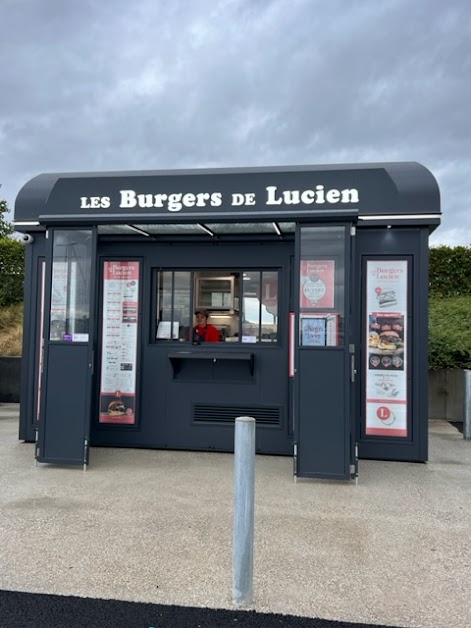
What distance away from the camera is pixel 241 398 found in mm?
6598

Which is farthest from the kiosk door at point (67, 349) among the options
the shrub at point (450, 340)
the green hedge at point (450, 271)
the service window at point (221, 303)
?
the green hedge at point (450, 271)

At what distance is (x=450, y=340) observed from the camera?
995cm

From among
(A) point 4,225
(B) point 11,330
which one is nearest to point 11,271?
(B) point 11,330

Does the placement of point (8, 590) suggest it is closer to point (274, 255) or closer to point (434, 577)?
point (434, 577)

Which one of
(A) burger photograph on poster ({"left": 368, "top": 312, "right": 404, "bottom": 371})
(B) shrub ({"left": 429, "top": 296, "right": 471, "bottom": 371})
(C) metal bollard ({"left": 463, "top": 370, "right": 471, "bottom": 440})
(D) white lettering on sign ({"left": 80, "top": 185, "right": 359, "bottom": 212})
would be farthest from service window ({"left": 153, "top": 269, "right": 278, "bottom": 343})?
(B) shrub ({"left": 429, "top": 296, "right": 471, "bottom": 371})

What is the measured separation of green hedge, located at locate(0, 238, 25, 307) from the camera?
43.8 ft

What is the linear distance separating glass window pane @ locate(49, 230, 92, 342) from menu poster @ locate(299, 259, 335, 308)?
2.34 meters

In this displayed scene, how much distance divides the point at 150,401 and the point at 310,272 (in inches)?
108

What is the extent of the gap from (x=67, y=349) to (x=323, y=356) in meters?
2.76

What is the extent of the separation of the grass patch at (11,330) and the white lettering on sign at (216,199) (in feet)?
21.3

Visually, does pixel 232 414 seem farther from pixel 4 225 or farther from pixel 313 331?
pixel 4 225

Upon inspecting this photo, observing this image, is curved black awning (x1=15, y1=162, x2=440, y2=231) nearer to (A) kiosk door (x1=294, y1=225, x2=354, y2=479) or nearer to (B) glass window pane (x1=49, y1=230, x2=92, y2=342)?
(B) glass window pane (x1=49, y1=230, x2=92, y2=342)

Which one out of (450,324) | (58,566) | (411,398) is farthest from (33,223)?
(450,324)

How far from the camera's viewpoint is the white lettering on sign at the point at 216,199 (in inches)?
240
